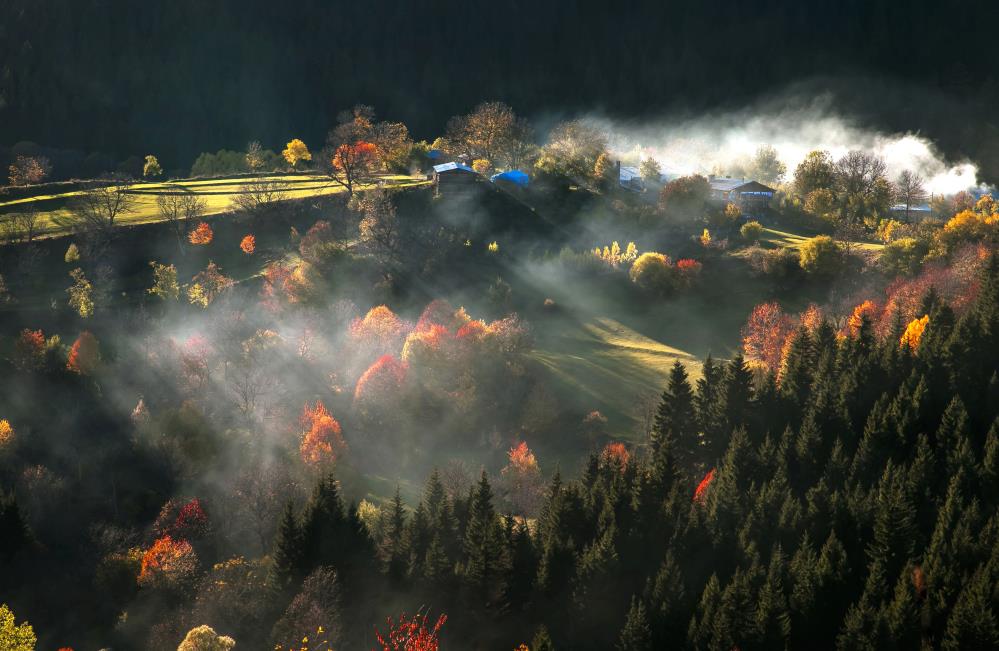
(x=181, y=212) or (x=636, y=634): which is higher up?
(x=181, y=212)

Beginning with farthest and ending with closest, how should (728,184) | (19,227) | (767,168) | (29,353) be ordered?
(767,168) → (728,184) → (19,227) → (29,353)

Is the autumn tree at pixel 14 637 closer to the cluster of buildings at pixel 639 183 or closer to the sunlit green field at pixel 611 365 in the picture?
the sunlit green field at pixel 611 365

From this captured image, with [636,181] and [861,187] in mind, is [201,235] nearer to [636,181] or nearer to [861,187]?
[636,181]

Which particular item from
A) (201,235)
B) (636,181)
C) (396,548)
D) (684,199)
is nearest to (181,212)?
(201,235)

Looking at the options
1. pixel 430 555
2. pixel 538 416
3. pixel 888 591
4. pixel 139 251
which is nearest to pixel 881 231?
pixel 538 416

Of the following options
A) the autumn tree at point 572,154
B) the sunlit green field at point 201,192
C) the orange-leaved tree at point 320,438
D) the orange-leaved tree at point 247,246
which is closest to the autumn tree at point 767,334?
the orange-leaved tree at point 320,438

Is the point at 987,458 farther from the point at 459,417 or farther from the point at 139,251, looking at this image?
the point at 139,251
